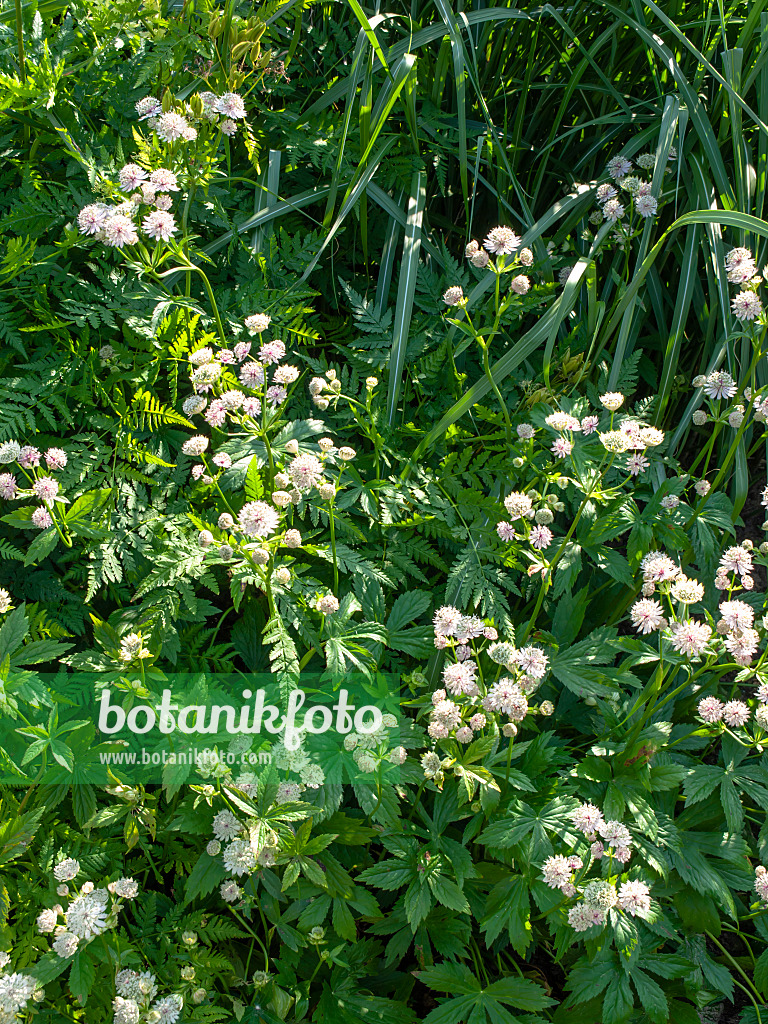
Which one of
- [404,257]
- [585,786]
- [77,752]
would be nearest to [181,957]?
[77,752]

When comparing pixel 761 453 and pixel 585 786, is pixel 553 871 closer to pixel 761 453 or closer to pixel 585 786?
pixel 585 786

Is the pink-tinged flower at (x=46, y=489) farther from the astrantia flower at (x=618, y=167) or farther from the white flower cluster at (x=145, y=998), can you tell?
the astrantia flower at (x=618, y=167)

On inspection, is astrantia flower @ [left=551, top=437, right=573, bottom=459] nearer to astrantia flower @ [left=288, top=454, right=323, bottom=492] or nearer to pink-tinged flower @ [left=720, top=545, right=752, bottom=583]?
pink-tinged flower @ [left=720, top=545, right=752, bottom=583]

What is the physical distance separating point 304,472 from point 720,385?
1.07 metres

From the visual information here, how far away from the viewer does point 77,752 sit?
65.8 inches

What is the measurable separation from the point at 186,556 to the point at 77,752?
454mm

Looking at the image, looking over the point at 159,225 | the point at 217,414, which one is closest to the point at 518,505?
the point at 217,414

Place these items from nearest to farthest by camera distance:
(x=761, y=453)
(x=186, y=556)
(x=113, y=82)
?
(x=186, y=556) → (x=113, y=82) → (x=761, y=453)

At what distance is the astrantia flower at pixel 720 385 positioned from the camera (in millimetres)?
2020

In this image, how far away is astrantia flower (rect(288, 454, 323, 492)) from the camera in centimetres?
172

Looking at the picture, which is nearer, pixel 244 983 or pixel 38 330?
pixel 244 983

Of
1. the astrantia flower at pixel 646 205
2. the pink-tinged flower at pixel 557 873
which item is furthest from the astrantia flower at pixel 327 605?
the astrantia flower at pixel 646 205

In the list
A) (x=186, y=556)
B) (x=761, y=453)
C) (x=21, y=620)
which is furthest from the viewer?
(x=761, y=453)

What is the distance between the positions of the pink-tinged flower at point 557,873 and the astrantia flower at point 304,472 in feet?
2.89
